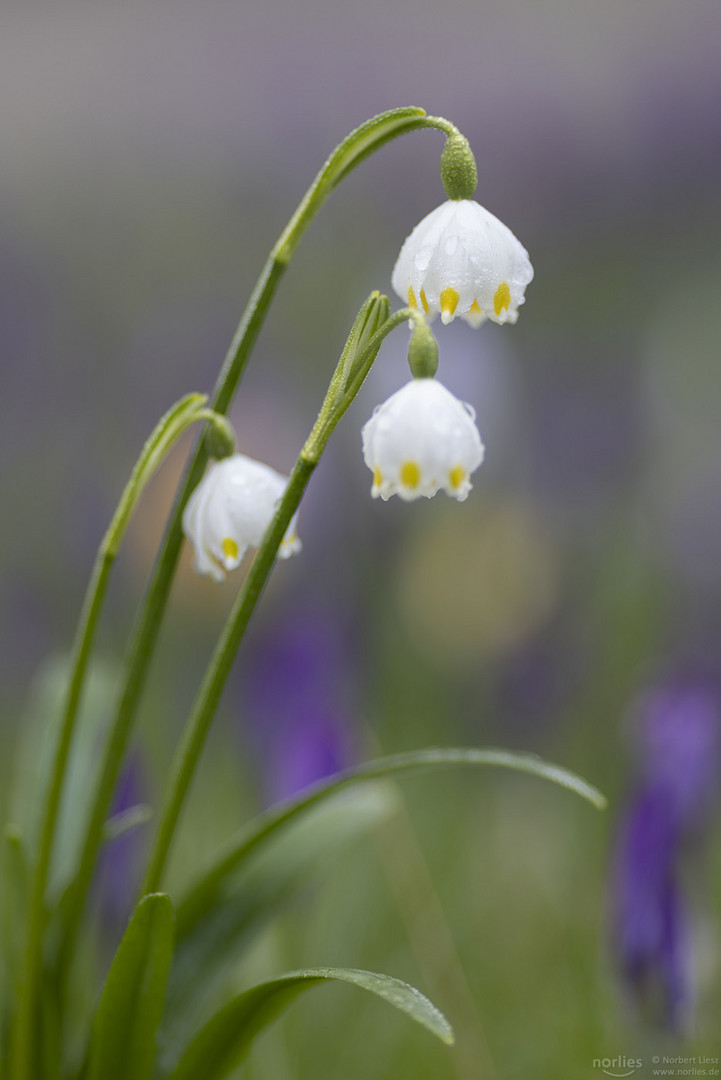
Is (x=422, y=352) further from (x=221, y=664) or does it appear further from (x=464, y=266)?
(x=221, y=664)

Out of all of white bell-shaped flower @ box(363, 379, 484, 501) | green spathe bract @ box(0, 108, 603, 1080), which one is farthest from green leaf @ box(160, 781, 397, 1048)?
white bell-shaped flower @ box(363, 379, 484, 501)

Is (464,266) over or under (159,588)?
over

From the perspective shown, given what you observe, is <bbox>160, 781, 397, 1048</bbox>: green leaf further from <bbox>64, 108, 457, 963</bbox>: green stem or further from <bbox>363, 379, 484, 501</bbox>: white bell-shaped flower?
<bbox>363, 379, 484, 501</bbox>: white bell-shaped flower

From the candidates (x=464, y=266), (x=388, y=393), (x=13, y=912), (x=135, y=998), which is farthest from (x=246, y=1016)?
(x=388, y=393)

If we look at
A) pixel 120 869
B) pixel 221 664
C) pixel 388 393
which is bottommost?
pixel 120 869

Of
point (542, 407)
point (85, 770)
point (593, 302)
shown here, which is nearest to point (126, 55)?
point (593, 302)

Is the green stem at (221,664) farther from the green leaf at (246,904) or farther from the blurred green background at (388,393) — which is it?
the blurred green background at (388,393)
